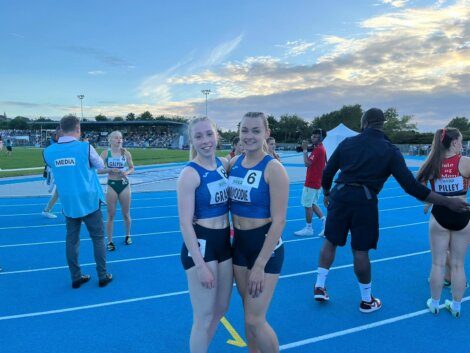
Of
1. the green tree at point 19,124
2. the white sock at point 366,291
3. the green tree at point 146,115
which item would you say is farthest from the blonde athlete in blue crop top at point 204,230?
the green tree at point 19,124

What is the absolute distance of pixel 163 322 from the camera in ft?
11.6

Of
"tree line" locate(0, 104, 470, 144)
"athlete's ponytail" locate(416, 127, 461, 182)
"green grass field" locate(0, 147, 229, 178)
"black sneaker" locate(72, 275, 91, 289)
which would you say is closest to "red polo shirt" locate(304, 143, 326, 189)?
"athlete's ponytail" locate(416, 127, 461, 182)

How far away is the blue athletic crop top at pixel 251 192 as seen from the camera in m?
2.31

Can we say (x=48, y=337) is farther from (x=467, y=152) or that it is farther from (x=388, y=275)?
(x=467, y=152)

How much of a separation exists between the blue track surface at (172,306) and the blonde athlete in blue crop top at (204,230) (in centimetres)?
96

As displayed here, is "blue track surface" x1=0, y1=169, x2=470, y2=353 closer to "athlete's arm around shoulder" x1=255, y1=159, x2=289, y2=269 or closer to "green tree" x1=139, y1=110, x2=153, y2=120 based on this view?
"athlete's arm around shoulder" x1=255, y1=159, x2=289, y2=269

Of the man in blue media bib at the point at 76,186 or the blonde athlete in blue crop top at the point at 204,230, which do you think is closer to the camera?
the blonde athlete in blue crop top at the point at 204,230

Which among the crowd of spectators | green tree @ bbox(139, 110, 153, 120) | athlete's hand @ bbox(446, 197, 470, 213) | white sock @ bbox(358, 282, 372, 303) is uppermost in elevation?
green tree @ bbox(139, 110, 153, 120)

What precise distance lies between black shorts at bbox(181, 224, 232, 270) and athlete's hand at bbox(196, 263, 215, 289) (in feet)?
0.25

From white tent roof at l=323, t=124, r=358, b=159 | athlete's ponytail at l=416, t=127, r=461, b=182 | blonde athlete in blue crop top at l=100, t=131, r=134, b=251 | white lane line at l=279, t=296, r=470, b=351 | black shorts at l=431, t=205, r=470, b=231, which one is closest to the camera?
→ white lane line at l=279, t=296, r=470, b=351

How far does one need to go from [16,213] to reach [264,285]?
29.2 ft

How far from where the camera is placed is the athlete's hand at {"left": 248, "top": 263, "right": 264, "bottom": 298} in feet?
7.43

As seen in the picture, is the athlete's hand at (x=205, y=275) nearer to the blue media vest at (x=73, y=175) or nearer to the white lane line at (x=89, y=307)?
the white lane line at (x=89, y=307)

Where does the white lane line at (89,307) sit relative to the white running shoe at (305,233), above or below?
below
